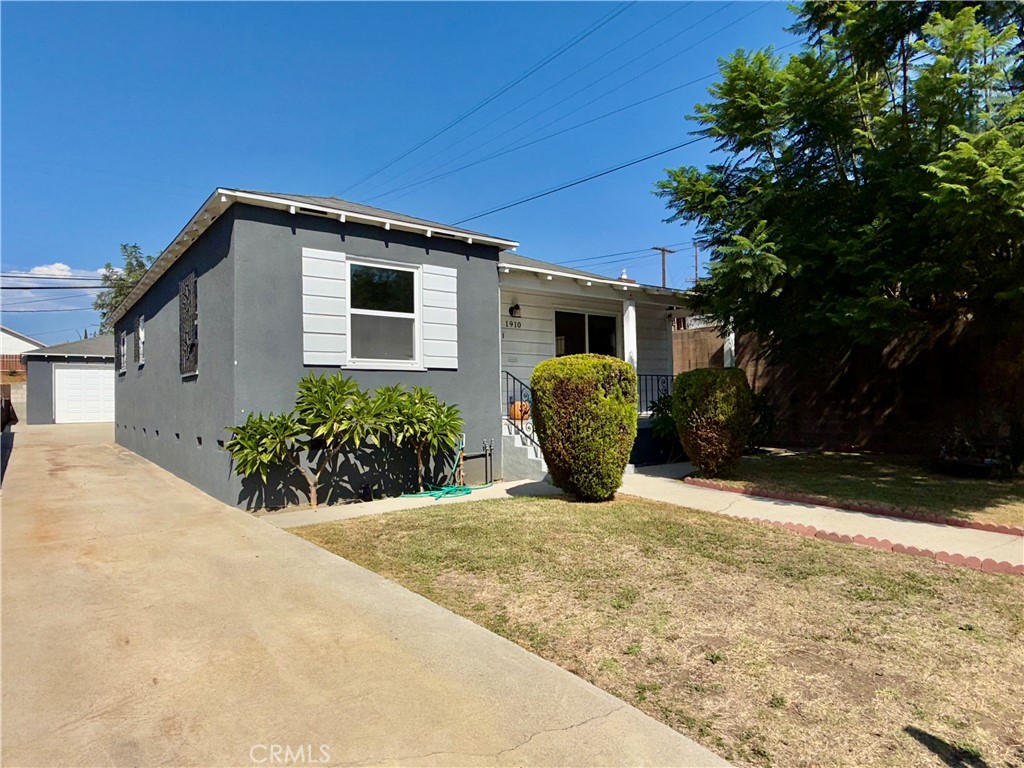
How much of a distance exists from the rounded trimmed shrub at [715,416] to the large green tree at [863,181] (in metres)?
1.32

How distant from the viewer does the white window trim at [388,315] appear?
7547 mm

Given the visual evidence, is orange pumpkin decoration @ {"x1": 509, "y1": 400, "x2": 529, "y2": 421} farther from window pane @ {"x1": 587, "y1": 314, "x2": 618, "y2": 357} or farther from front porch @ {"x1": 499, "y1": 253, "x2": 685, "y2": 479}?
window pane @ {"x1": 587, "y1": 314, "x2": 618, "y2": 357}

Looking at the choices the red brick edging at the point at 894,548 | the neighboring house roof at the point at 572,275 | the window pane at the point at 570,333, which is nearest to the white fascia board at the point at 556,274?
the neighboring house roof at the point at 572,275

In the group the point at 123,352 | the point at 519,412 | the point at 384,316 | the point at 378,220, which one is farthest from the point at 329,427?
the point at 123,352

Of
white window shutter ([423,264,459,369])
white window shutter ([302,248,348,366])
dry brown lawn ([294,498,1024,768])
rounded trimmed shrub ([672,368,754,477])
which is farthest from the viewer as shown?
white window shutter ([423,264,459,369])

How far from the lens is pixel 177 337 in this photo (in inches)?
376

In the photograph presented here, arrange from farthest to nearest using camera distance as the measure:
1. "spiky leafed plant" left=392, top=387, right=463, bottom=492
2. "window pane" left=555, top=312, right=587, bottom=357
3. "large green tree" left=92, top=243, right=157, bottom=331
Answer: "large green tree" left=92, top=243, right=157, bottom=331
"window pane" left=555, top=312, right=587, bottom=357
"spiky leafed plant" left=392, top=387, right=463, bottom=492

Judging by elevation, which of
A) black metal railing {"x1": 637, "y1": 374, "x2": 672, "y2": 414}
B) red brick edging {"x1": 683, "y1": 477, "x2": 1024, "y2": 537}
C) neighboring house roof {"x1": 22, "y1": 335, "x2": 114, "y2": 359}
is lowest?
red brick edging {"x1": 683, "y1": 477, "x2": 1024, "y2": 537}

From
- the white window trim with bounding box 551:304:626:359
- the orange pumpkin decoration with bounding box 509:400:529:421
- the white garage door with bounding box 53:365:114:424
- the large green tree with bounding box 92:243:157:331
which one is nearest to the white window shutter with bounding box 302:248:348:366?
the orange pumpkin decoration with bounding box 509:400:529:421

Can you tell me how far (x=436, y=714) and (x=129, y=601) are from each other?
264 centimetres

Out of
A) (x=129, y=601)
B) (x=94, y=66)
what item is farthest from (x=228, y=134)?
(x=129, y=601)

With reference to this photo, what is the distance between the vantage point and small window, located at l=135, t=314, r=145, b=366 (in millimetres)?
12422

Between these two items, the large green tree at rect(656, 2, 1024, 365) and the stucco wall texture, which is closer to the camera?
the large green tree at rect(656, 2, 1024, 365)

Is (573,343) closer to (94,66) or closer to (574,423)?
(574,423)
